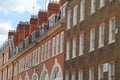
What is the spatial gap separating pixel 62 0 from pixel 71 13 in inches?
365

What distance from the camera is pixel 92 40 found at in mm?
45125

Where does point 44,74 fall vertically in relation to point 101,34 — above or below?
below

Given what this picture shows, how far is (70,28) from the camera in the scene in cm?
5372

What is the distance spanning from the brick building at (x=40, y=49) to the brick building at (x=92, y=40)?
410 centimetres

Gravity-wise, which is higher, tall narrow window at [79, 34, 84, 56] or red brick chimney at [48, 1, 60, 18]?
red brick chimney at [48, 1, 60, 18]

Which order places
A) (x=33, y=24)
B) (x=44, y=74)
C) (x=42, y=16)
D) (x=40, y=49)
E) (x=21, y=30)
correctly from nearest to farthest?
(x=44, y=74), (x=40, y=49), (x=42, y=16), (x=33, y=24), (x=21, y=30)

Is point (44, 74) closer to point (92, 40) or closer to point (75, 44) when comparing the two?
point (75, 44)

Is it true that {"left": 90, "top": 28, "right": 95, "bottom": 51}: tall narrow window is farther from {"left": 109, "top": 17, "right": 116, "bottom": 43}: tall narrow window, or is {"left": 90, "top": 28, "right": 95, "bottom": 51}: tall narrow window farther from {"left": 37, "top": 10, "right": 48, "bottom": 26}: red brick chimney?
{"left": 37, "top": 10, "right": 48, "bottom": 26}: red brick chimney

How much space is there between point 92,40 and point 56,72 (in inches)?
618

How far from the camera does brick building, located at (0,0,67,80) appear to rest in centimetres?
5969

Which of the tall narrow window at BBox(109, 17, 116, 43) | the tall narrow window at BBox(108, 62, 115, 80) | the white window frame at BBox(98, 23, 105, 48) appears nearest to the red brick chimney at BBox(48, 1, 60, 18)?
the white window frame at BBox(98, 23, 105, 48)

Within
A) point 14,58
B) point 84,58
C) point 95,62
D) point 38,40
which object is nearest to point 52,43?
point 38,40

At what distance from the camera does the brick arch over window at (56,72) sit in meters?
57.6

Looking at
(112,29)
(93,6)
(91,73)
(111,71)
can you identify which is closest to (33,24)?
(93,6)
